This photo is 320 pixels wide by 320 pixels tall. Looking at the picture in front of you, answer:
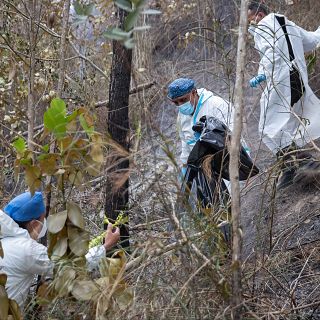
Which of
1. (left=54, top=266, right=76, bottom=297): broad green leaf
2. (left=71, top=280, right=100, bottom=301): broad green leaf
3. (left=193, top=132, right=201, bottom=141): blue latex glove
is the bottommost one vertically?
(left=71, top=280, right=100, bottom=301): broad green leaf

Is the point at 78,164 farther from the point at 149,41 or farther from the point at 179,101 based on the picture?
the point at 149,41

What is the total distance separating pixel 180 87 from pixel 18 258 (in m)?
1.97

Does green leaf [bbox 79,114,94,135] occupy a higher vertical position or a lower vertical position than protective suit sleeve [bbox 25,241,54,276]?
higher

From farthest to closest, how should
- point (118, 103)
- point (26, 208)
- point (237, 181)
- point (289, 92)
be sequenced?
1. point (289, 92)
2. point (118, 103)
3. point (26, 208)
4. point (237, 181)

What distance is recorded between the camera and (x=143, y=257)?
3.26 meters

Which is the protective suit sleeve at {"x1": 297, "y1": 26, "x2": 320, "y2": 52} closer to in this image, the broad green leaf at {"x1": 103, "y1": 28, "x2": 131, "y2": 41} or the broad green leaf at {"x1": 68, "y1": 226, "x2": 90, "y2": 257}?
the broad green leaf at {"x1": 68, "y1": 226, "x2": 90, "y2": 257}

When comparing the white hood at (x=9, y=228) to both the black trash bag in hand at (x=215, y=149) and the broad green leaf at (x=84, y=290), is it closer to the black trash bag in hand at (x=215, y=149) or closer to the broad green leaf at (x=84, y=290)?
the broad green leaf at (x=84, y=290)

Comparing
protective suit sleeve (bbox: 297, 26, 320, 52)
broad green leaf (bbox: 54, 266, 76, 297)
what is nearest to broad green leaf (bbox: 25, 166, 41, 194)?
broad green leaf (bbox: 54, 266, 76, 297)

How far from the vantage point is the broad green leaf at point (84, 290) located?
3.29m

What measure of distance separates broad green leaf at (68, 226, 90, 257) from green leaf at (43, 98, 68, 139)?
0.46m

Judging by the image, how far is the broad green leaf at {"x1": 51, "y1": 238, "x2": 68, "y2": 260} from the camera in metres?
3.67

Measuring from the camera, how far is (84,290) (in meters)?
3.32

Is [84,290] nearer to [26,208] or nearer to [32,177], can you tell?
[32,177]

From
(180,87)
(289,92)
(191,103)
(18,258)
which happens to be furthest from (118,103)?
(289,92)
